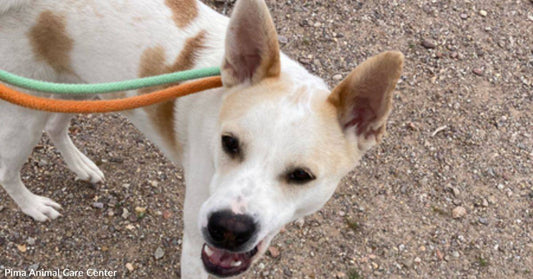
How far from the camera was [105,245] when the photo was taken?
3494mm

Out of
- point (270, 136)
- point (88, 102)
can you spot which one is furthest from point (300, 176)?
point (88, 102)

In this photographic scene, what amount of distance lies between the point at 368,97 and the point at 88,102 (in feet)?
3.84

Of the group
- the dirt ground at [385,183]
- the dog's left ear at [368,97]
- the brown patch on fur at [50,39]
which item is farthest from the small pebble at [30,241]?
the dog's left ear at [368,97]

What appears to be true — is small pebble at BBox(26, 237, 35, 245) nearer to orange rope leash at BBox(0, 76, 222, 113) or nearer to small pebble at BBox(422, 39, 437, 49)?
orange rope leash at BBox(0, 76, 222, 113)

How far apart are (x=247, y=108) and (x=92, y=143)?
2318mm

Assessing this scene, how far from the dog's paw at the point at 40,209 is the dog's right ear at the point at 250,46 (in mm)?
1954

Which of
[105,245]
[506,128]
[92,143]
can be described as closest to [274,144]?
[105,245]

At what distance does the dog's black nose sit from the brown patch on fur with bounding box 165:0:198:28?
1.18 metres

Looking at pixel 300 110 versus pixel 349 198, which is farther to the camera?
pixel 349 198

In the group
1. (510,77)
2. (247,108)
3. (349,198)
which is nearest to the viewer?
(247,108)

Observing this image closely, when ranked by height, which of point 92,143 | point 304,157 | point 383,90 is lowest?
point 92,143

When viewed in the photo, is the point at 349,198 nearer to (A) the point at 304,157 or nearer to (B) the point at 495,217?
(B) the point at 495,217

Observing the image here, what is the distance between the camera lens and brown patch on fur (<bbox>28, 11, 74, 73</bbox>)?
2.51 meters

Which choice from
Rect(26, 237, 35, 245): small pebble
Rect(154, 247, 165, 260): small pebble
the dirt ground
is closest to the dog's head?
Rect(154, 247, 165, 260): small pebble
